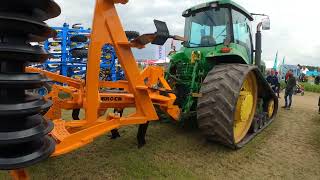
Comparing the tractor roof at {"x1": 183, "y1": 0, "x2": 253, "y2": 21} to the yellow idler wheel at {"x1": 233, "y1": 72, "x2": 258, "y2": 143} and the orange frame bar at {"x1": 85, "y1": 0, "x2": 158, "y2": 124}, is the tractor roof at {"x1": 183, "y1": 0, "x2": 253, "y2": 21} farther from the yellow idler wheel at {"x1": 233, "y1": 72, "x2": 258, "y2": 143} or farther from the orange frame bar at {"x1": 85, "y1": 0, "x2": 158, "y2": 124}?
the orange frame bar at {"x1": 85, "y1": 0, "x2": 158, "y2": 124}

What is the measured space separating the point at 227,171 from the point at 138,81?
1.65 metres

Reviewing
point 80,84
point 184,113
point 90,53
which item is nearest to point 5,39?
point 90,53

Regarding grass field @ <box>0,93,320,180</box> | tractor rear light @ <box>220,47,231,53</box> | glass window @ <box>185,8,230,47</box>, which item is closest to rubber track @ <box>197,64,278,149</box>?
grass field @ <box>0,93,320,180</box>

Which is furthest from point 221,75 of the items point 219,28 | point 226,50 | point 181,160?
point 219,28

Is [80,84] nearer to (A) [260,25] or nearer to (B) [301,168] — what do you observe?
(B) [301,168]

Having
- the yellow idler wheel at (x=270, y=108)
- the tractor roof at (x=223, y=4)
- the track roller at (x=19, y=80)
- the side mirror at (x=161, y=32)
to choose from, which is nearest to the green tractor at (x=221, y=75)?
the tractor roof at (x=223, y=4)

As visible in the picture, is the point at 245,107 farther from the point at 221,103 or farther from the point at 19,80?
the point at 19,80

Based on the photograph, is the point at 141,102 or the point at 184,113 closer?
the point at 141,102

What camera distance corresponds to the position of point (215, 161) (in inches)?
178

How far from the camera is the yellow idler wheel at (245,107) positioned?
207 inches

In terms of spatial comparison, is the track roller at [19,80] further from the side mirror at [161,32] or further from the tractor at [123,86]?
the side mirror at [161,32]

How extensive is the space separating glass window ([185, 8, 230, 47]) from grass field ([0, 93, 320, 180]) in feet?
5.48

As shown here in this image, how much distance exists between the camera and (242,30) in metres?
6.30

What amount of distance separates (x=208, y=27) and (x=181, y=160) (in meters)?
2.64
